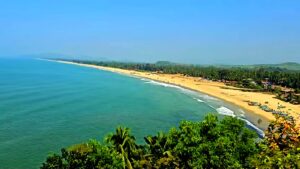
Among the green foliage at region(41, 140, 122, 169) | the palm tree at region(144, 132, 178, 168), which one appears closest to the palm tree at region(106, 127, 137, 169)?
the palm tree at region(144, 132, 178, 168)

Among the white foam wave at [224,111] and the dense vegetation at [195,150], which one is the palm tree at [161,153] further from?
the white foam wave at [224,111]

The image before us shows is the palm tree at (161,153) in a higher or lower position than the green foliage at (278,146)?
lower

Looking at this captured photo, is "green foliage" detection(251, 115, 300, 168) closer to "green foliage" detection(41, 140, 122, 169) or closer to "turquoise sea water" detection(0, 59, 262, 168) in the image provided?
"green foliage" detection(41, 140, 122, 169)

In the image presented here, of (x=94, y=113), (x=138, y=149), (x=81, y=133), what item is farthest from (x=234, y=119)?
(x=94, y=113)

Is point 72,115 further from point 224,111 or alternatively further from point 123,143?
point 123,143

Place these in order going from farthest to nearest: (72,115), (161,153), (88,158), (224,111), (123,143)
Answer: (224,111) → (72,115) → (123,143) → (161,153) → (88,158)

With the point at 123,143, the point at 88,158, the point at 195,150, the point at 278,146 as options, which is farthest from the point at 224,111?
the point at 88,158

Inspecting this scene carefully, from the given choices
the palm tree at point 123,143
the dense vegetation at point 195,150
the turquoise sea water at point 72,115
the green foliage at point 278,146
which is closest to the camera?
the green foliage at point 278,146

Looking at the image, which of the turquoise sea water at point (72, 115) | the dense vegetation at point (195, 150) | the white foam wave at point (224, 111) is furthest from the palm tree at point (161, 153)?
the white foam wave at point (224, 111)
